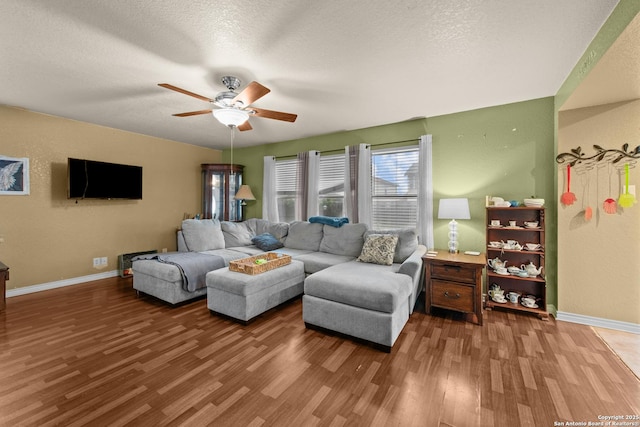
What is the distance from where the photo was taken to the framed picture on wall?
338cm

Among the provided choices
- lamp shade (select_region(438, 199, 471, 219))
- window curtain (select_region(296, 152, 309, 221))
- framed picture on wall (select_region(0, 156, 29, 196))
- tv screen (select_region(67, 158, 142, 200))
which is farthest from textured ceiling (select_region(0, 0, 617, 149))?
window curtain (select_region(296, 152, 309, 221))

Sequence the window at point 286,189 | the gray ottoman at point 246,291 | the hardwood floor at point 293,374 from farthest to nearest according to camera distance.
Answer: the window at point 286,189, the gray ottoman at point 246,291, the hardwood floor at point 293,374


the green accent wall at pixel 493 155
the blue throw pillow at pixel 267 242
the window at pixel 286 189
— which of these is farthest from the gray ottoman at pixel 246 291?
the green accent wall at pixel 493 155

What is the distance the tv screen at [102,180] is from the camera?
3.77 m

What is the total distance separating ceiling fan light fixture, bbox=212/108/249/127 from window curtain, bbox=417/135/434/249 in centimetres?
242

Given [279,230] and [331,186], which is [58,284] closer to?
[279,230]

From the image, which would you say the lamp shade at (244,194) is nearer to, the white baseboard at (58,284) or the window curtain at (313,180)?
the window curtain at (313,180)

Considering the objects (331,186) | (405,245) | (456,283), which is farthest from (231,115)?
(456,283)

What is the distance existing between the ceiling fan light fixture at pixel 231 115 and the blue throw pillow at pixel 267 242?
2.20 m

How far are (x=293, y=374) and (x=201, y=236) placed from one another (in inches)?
115

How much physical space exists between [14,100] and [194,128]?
197cm

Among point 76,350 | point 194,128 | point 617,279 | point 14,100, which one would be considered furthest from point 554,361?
point 14,100

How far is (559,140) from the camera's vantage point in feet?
9.14

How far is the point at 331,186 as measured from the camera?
4.55 meters
